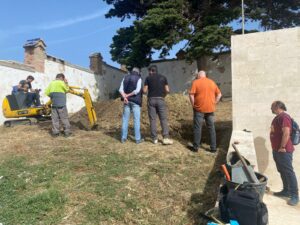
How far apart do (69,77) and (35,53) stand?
276 centimetres

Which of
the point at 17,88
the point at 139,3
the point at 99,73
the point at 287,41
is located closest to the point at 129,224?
the point at 287,41

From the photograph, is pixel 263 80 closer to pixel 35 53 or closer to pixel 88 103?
pixel 88 103

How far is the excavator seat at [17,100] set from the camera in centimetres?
1289

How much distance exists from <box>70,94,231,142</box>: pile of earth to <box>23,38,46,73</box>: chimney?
2774mm

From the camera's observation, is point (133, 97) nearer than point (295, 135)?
No

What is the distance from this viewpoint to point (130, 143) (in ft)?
29.4

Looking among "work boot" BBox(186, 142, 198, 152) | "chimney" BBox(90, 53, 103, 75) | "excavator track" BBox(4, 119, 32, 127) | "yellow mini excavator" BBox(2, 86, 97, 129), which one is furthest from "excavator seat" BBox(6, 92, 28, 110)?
"chimney" BBox(90, 53, 103, 75)

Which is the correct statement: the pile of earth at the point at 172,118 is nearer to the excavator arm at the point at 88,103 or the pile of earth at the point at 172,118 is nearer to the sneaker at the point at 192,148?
the excavator arm at the point at 88,103

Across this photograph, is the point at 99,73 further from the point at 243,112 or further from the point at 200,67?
the point at 243,112

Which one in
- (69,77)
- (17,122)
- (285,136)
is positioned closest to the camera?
(285,136)

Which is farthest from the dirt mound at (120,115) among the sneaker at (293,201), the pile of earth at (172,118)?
the sneaker at (293,201)

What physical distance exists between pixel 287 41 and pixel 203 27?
29.9ft

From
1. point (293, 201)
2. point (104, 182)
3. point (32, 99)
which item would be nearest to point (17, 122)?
point (32, 99)

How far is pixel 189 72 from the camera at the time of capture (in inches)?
811
